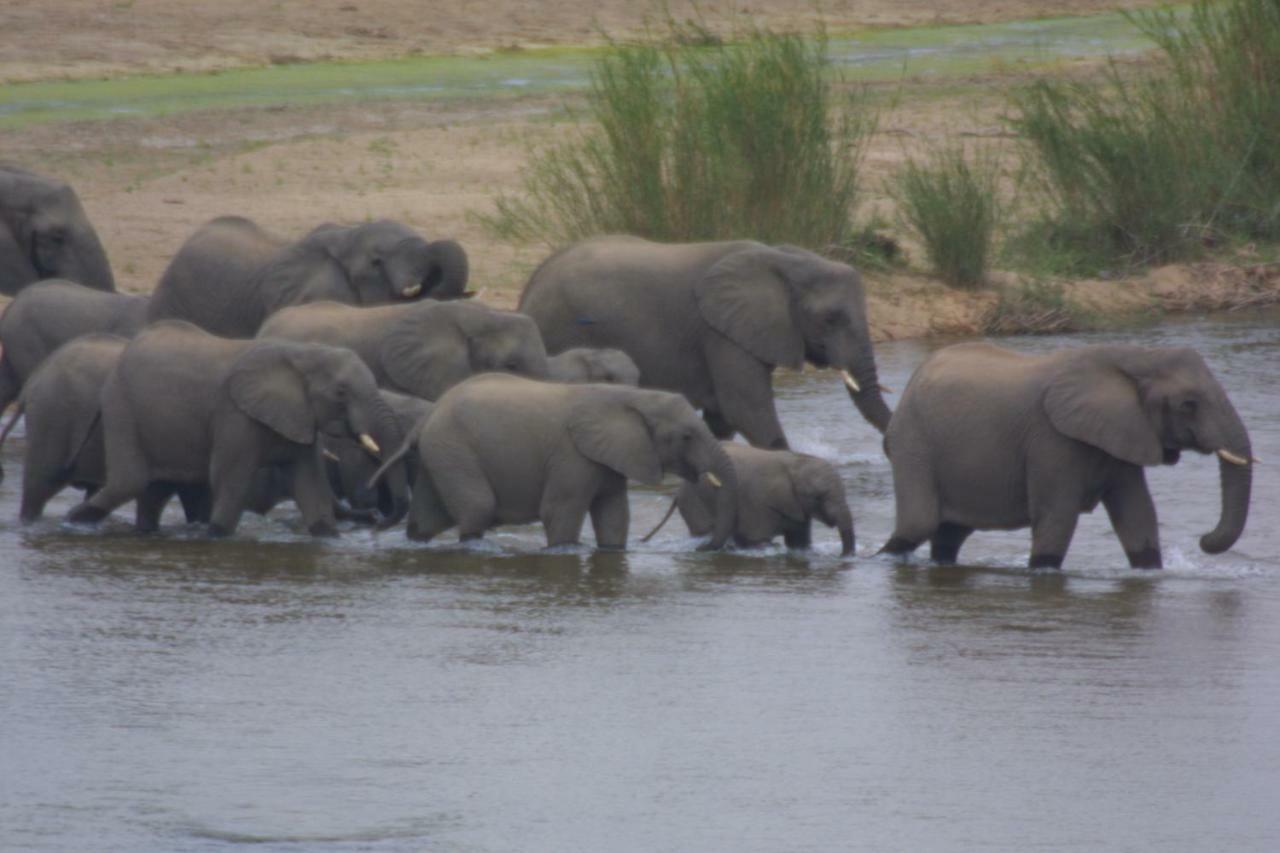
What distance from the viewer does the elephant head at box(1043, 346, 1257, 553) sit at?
10664 mm

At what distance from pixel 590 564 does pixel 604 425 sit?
0.69m

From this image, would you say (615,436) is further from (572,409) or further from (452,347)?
(452,347)

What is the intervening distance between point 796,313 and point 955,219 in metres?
6.12

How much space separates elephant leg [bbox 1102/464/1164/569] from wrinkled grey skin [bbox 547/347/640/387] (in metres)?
2.81

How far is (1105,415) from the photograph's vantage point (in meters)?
10.7

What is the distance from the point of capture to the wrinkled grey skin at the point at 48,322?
1373 centimetres

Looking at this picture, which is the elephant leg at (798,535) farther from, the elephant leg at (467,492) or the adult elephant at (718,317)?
the adult elephant at (718,317)

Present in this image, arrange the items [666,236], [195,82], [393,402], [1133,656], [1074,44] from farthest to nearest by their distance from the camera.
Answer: [1074,44], [195,82], [666,236], [393,402], [1133,656]

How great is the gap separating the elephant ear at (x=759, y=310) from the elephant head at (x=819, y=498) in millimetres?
1787

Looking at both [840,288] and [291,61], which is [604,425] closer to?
[840,288]

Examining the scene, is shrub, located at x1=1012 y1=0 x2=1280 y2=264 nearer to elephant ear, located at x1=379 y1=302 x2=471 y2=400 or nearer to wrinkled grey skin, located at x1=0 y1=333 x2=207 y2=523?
elephant ear, located at x1=379 y1=302 x2=471 y2=400

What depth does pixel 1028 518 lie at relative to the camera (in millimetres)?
11148

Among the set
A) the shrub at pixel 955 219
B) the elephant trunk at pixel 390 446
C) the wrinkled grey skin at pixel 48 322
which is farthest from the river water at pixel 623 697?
the shrub at pixel 955 219

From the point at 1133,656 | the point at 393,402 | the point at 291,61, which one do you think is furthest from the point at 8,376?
the point at 291,61
